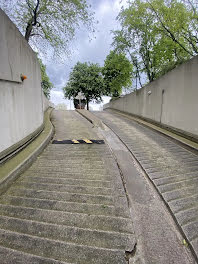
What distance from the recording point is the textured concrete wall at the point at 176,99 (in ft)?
16.3

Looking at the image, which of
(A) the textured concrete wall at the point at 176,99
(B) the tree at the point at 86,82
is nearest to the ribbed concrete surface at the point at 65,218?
(A) the textured concrete wall at the point at 176,99

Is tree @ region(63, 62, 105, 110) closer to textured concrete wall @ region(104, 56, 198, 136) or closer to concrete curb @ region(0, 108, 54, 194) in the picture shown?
textured concrete wall @ region(104, 56, 198, 136)

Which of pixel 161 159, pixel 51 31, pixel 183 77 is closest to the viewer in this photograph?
pixel 161 159

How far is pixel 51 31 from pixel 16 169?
9125mm

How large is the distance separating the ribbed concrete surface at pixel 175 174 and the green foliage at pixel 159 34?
5.25m

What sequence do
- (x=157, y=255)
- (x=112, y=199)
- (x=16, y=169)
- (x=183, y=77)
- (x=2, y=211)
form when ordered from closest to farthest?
1. (x=157, y=255)
2. (x=2, y=211)
3. (x=112, y=199)
4. (x=16, y=169)
5. (x=183, y=77)

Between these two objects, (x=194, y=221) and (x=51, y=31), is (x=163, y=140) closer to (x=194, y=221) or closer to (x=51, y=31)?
(x=194, y=221)

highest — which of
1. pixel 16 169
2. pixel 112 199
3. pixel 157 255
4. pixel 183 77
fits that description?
pixel 183 77

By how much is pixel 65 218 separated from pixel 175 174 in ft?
8.62

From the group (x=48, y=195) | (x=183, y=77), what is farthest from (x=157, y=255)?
(x=183, y=77)

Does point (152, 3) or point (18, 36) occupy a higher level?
point (152, 3)

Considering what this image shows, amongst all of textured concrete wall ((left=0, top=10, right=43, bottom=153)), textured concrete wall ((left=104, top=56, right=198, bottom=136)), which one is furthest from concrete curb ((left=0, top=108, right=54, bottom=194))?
textured concrete wall ((left=104, top=56, right=198, bottom=136))

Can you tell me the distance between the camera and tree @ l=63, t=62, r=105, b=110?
76.4 feet

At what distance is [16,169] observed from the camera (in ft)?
8.89
